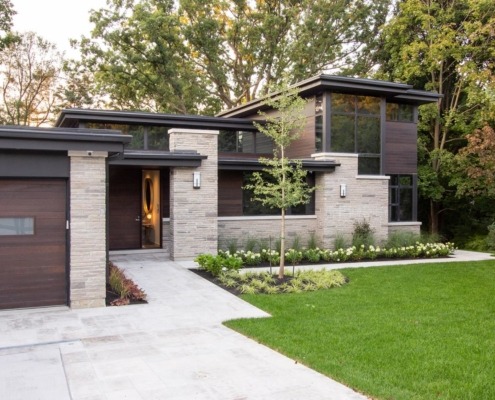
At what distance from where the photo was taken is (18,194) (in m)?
8.27

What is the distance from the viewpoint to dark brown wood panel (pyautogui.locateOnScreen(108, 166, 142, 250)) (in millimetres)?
16031

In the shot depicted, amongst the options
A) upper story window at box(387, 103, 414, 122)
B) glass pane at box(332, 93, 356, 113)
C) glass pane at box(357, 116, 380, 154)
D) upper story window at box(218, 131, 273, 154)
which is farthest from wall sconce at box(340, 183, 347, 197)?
upper story window at box(387, 103, 414, 122)

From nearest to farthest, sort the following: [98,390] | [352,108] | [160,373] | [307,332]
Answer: [98,390]
[160,373]
[307,332]
[352,108]

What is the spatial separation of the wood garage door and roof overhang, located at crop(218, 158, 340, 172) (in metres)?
7.50

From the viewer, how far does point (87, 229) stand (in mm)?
8633

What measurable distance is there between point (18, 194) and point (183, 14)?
21384 millimetres

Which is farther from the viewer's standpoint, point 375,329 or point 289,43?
point 289,43

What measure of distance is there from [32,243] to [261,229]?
8.84m

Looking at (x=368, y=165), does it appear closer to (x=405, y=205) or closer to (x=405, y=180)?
(x=405, y=180)

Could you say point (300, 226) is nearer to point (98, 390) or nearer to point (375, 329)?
point (375, 329)

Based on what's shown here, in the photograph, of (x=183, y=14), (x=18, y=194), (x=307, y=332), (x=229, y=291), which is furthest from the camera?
(x=183, y=14)

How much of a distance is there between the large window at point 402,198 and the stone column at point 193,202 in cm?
775

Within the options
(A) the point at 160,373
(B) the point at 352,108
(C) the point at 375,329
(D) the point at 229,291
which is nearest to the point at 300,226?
(B) the point at 352,108

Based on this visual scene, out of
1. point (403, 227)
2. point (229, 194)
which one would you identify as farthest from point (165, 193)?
point (403, 227)
